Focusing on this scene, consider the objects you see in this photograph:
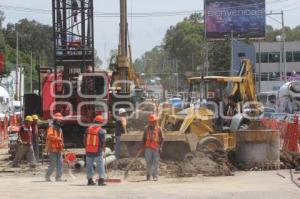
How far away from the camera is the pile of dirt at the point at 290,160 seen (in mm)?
20609

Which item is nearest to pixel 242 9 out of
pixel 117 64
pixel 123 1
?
pixel 123 1

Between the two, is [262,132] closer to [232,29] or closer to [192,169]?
[192,169]

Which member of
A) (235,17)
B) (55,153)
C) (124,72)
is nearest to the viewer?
(55,153)

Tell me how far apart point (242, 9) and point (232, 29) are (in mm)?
2922

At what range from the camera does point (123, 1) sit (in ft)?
118

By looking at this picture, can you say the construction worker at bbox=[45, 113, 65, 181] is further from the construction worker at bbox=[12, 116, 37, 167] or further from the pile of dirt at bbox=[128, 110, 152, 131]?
the pile of dirt at bbox=[128, 110, 152, 131]

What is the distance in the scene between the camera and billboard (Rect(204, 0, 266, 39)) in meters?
79.6

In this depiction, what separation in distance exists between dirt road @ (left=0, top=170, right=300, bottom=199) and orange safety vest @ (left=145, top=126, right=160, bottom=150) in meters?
0.97

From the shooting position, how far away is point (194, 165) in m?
19.8

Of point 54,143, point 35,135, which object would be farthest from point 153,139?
point 35,135

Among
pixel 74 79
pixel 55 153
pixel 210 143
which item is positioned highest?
pixel 74 79

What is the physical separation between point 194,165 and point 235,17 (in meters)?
62.4

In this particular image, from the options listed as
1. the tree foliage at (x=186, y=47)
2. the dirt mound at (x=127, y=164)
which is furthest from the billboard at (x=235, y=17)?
the dirt mound at (x=127, y=164)

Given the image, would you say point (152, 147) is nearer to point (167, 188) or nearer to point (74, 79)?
point (167, 188)
